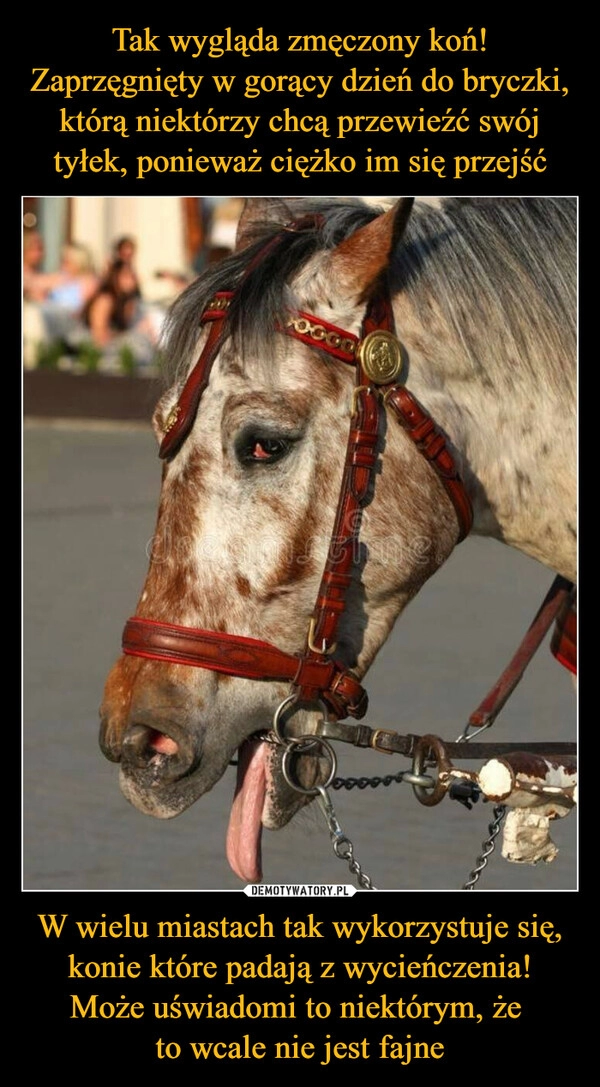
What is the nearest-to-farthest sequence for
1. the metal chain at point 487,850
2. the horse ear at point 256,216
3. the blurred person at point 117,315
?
1. the metal chain at point 487,850
2. the horse ear at point 256,216
3. the blurred person at point 117,315

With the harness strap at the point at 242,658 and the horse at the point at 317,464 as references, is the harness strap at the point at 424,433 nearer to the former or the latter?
the horse at the point at 317,464

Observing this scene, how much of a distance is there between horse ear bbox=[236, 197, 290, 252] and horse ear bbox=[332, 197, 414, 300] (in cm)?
31

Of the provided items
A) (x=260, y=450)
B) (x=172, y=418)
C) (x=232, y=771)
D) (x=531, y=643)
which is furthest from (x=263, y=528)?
(x=232, y=771)

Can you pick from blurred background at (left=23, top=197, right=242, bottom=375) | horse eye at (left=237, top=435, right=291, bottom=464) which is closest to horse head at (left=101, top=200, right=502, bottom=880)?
horse eye at (left=237, top=435, right=291, bottom=464)

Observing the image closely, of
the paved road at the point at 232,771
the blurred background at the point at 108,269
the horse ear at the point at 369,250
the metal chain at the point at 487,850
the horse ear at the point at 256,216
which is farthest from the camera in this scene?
the blurred background at the point at 108,269

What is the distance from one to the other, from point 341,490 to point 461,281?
42 centimetres

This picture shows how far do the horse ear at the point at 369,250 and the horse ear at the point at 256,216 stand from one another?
12.1 inches

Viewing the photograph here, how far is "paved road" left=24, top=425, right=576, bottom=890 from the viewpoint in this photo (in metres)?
5.02

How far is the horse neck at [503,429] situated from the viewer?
110 inches

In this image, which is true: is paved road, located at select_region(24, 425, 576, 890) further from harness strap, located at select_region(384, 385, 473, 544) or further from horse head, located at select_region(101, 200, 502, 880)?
harness strap, located at select_region(384, 385, 473, 544)

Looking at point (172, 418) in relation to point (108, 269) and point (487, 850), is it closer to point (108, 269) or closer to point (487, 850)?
point (487, 850)

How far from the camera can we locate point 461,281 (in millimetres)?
2824

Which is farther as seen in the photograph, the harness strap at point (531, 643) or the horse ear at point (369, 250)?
the harness strap at point (531, 643)

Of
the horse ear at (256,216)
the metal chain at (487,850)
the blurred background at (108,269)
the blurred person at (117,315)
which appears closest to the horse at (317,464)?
the horse ear at (256,216)
